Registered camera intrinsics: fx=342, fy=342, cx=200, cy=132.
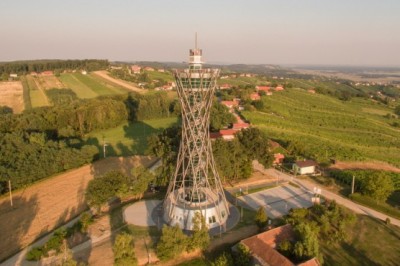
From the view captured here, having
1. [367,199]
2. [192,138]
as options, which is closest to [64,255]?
[192,138]

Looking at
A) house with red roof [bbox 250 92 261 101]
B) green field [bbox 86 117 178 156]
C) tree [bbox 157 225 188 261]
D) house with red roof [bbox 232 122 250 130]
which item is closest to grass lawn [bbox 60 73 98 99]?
green field [bbox 86 117 178 156]

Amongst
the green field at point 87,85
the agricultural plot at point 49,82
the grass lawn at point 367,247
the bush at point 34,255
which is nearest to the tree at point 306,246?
the grass lawn at point 367,247

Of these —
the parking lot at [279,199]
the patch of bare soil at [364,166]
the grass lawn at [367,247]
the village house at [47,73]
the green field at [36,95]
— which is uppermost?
the village house at [47,73]

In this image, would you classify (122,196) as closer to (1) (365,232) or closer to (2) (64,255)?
(2) (64,255)

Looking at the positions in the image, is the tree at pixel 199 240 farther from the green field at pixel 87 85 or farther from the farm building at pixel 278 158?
the green field at pixel 87 85

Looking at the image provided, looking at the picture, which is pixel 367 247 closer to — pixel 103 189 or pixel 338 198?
pixel 338 198
